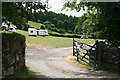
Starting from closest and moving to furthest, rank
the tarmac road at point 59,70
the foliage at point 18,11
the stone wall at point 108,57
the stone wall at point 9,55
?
the stone wall at point 9,55
the foliage at point 18,11
the tarmac road at point 59,70
the stone wall at point 108,57

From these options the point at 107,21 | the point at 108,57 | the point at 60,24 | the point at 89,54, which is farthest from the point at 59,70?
the point at 60,24

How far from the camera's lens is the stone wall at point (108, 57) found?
32.1 feet

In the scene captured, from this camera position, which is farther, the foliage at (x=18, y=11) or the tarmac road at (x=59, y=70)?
the tarmac road at (x=59, y=70)

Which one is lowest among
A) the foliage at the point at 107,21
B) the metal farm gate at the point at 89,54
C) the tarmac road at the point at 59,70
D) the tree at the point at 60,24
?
the tarmac road at the point at 59,70

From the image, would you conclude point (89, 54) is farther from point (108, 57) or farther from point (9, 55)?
point (9, 55)

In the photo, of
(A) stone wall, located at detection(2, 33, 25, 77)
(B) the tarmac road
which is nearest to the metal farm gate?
(B) the tarmac road

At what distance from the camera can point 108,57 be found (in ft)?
32.6

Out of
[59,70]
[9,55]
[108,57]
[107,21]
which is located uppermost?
[107,21]

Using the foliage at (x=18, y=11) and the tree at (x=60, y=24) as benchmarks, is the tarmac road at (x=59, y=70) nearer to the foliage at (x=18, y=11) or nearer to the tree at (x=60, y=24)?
the foliage at (x=18, y=11)

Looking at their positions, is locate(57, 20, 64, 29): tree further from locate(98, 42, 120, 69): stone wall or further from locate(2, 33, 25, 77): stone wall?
locate(2, 33, 25, 77): stone wall

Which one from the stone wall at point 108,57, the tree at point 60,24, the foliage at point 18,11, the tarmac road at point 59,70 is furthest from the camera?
the tree at point 60,24

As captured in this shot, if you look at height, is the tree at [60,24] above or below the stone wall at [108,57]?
above

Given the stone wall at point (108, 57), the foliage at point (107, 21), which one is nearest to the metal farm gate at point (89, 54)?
the stone wall at point (108, 57)

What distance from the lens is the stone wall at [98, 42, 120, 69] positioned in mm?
9781
